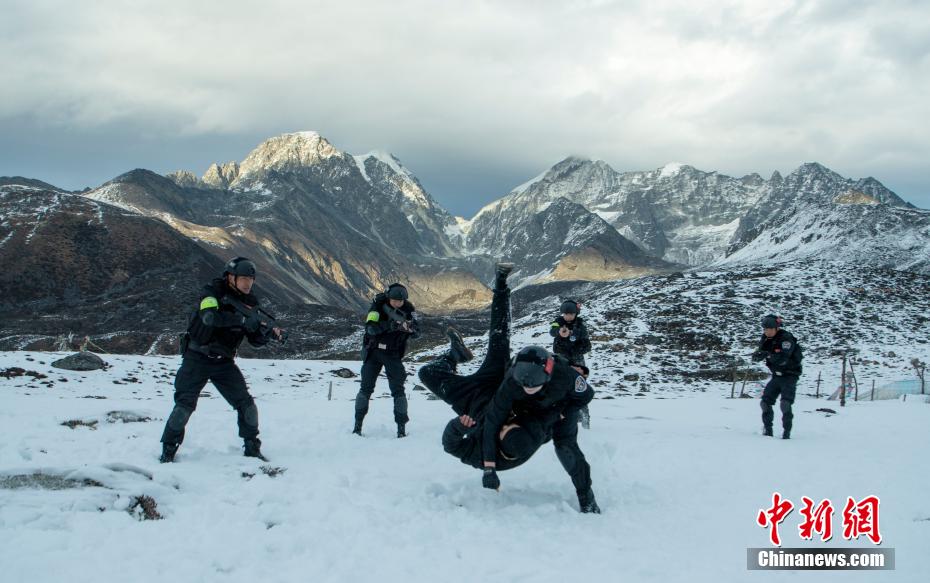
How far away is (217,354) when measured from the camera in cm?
757

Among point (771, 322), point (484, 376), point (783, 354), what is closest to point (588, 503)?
point (484, 376)

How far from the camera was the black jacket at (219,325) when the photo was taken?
720 centimetres

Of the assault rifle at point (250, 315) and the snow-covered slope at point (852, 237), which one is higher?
the snow-covered slope at point (852, 237)

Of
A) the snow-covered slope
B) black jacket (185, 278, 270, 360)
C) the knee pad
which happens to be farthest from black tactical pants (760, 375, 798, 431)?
the snow-covered slope

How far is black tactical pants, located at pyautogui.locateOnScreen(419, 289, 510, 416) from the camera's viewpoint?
23.2 ft

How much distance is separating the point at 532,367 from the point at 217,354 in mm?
4192

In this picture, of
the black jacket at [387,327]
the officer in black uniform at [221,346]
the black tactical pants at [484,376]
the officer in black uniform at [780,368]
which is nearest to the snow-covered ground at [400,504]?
the officer in black uniform at [221,346]

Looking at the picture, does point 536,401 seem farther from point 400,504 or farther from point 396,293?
point 396,293

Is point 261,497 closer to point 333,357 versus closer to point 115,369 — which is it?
point 115,369

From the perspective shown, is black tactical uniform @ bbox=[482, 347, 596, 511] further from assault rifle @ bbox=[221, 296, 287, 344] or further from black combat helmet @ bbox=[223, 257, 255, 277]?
black combat helmet @ bbox=[223, 257, 255, 277]

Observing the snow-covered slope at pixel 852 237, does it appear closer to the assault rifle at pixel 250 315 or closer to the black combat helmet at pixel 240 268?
the assault rifle at pixel 250 315

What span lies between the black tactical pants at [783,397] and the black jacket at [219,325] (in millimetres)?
9959

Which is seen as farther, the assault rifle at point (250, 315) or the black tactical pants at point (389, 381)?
the black tactical pants at point (389, 381)

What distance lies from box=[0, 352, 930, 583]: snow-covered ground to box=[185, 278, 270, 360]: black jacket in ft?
4.60
